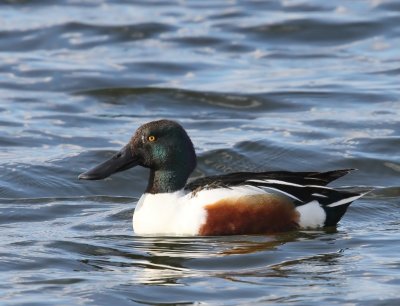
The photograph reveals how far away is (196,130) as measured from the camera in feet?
41.5

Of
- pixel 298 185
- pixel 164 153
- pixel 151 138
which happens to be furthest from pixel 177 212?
pixel 298 185

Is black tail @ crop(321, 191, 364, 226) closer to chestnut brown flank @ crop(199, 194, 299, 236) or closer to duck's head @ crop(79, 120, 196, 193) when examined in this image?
chestnut brown flank @ crop(199, 194, 299, 236)

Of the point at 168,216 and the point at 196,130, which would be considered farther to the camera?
the point at 196,130

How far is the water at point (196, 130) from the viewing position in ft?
24.8

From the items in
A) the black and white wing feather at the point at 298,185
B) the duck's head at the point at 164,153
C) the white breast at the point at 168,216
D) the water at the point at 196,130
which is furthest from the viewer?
the duck's head at the point at 164,153

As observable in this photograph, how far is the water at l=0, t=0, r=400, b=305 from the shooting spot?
7.57 metres

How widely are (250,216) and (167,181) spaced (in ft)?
2.15

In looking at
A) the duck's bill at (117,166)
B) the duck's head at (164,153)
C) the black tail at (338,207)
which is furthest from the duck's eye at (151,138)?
the black tail at (338,207)

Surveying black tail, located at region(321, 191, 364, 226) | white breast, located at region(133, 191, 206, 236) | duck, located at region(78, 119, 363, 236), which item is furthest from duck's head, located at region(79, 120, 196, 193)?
black tail, located at region(321, 191, 364, 226)

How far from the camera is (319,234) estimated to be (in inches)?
350

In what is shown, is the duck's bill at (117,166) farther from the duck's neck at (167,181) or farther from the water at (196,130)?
the water at (196,130)

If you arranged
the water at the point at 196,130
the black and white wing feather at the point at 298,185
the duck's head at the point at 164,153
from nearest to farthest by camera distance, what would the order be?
the water at the point at 196,130 < the black and white wing feather at the point at 298,185 < the duck's head at the point at 164,153

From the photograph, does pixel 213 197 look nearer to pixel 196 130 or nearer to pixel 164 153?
pixel 164 153

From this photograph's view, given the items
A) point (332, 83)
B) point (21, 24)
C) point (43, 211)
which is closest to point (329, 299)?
point (43, 211)
